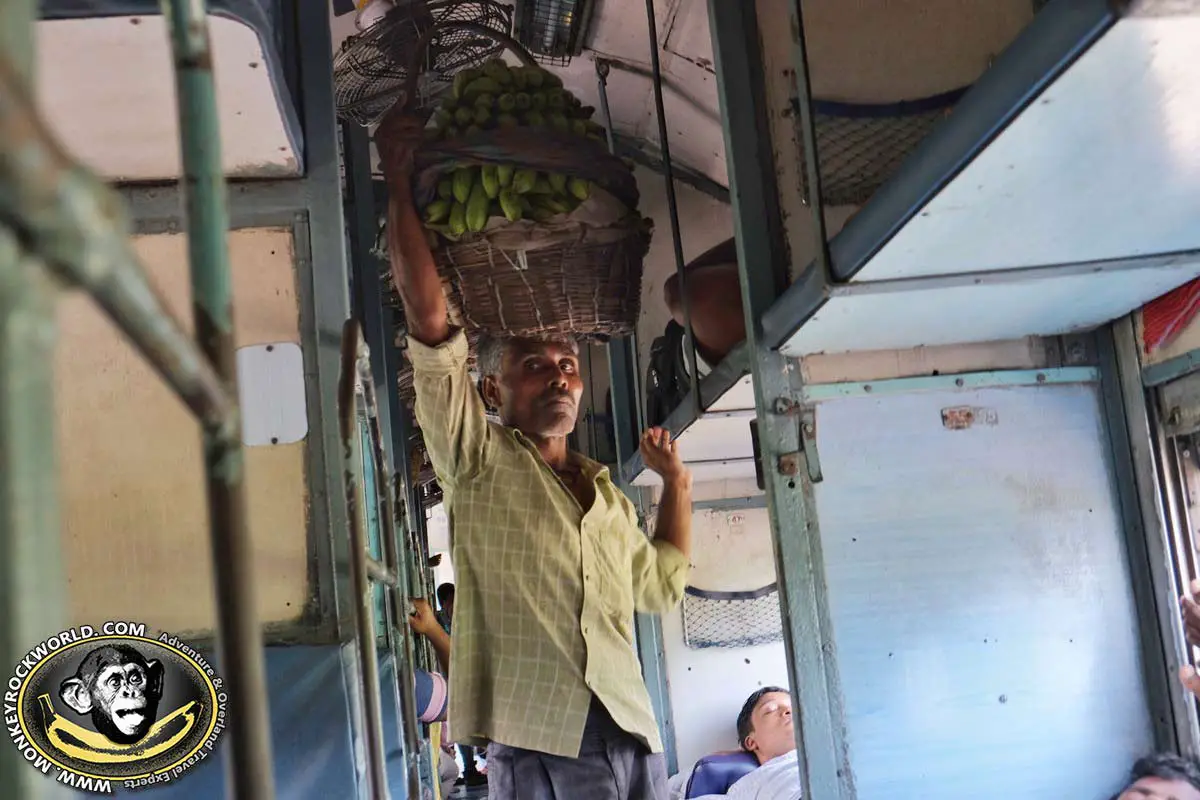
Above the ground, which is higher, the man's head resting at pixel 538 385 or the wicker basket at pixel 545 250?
the wicker basket at pixel 545 250

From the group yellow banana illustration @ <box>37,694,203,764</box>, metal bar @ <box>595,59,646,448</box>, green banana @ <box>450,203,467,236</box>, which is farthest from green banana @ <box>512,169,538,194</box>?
metal bar @ <box>595,59,646,448</box>

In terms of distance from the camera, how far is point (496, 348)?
8.69 feet

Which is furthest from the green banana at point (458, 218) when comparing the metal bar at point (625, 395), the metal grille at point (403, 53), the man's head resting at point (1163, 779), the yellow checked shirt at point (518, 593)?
the metal bar at point (625, 395)

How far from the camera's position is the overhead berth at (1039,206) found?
107 centimetres

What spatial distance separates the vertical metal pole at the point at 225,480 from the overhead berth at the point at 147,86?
26.2 inches

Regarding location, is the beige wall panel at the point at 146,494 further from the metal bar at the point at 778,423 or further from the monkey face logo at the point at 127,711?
the metal bar at the point at 778,423

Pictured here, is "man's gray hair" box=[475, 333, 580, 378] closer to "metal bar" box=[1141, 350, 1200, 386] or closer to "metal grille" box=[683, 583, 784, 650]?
"metal bar" box=[1141, 350, 1200, 386]

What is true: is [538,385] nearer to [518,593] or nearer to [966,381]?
[518,593]

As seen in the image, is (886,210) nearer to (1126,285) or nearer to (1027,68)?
(1027,68)

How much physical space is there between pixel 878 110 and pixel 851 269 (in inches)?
28.7

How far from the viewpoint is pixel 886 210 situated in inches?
60.2

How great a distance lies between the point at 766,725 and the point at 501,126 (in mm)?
3776

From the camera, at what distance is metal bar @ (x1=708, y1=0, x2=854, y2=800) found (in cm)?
220

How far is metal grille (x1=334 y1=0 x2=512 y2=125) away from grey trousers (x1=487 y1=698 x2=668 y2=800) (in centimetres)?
166
